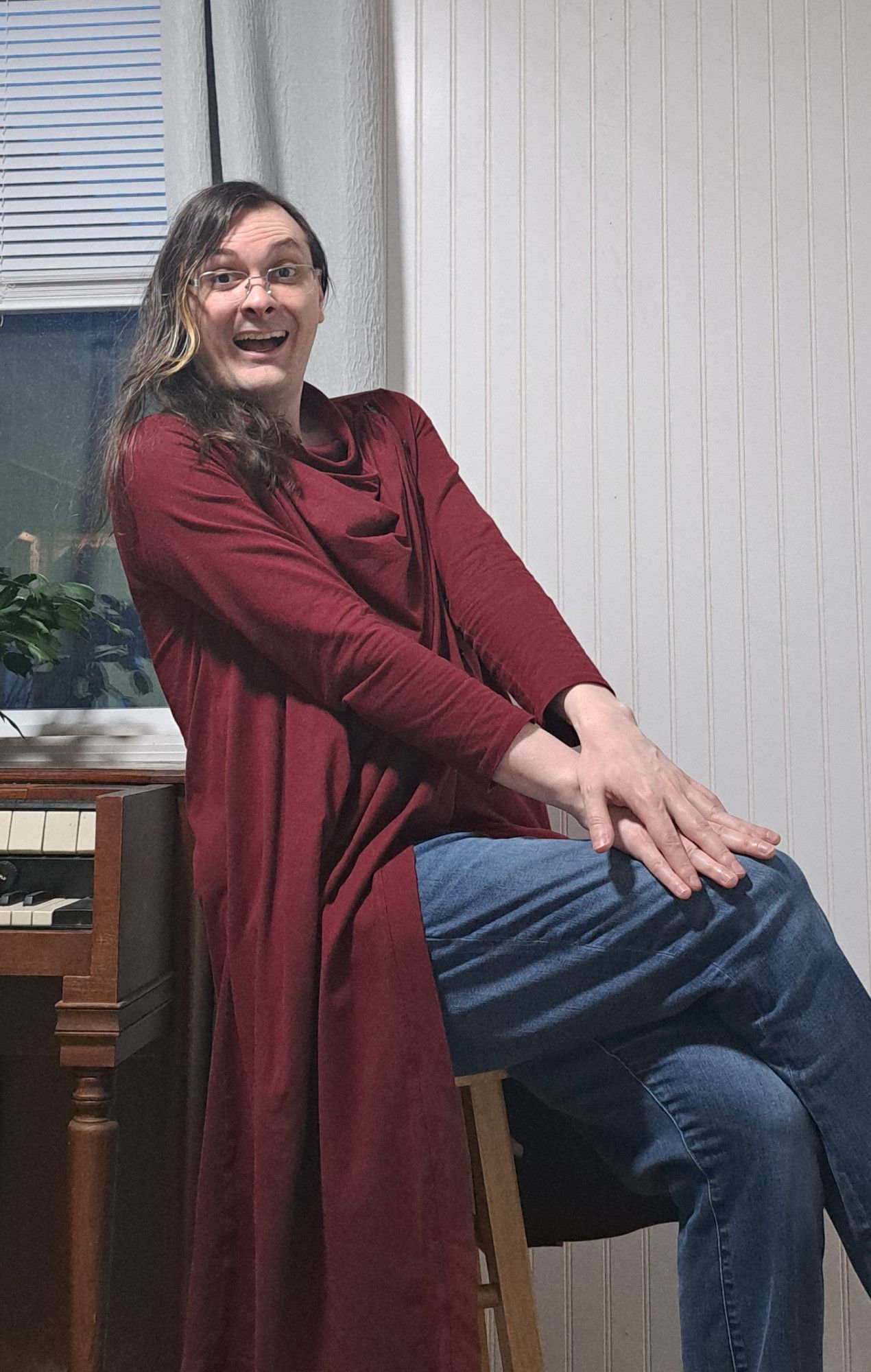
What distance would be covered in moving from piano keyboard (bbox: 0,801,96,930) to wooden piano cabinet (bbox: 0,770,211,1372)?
0.08ft

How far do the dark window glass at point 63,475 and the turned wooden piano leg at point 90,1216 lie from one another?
2.57 feet

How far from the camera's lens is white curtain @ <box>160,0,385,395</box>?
1548 mm

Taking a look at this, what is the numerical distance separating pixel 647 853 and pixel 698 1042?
16 cm

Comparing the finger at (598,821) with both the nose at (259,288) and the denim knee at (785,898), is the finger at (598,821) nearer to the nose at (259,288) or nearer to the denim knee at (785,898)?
the denim knee at (785,898)

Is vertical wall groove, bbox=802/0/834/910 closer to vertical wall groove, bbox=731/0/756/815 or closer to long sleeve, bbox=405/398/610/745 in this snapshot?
vertical wall groove, bbox=731/0/756/815

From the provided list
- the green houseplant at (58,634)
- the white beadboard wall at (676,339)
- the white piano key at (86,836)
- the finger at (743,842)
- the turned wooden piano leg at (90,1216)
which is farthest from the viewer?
the white beadboard wall at (676,339)

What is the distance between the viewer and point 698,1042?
0.88 m

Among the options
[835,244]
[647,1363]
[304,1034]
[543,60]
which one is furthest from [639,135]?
[647,1363]

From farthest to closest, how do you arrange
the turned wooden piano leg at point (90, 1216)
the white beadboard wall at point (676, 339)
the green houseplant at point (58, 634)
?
the white beadboard wall at point (676, 339), the green houseplant at point (58, 634), the turned wooden piano leg at point (90, 1216)

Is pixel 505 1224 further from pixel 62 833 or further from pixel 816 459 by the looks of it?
pixel 816 459

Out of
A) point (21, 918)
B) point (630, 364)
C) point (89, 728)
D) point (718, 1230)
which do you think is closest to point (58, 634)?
point (89, 728)

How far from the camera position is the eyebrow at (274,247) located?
118cm

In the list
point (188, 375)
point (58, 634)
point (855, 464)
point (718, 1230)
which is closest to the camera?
point (718, 1230)

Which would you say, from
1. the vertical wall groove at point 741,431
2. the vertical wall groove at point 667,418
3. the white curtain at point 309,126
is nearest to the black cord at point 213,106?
the white curtain at point 309,126
